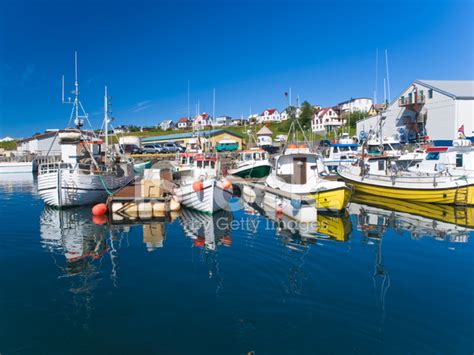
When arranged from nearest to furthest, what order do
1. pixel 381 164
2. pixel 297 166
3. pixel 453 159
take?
pixel 297 166 → pixel 453 159 → pixel 381 164

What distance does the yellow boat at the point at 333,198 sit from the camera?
18328mm

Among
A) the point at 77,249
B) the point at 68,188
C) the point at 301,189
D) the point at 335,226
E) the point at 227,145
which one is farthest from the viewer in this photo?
the point at 227,145

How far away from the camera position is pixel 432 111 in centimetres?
4475

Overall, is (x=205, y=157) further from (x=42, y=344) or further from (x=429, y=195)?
(x=42, y=344)

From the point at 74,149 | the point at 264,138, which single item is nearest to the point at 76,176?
the point at 74,149

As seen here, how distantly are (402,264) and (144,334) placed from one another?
320 inches

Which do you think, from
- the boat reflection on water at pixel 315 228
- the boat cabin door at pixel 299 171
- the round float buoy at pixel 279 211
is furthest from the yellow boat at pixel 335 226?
the boat cabin door at pixel 299 171

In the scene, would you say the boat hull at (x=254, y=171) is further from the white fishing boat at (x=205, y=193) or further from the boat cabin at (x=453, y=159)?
the white fishing boat at (x=205, y=193)

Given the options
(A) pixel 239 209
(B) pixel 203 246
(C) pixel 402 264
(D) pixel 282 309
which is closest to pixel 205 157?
(A) pixel 239 209

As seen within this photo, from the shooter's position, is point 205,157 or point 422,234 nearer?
point 422,234

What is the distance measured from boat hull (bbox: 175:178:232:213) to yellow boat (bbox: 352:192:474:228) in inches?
382

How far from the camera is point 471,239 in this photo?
14.5 meters

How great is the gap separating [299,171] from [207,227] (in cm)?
695

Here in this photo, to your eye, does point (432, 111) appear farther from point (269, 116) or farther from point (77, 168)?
point (269, 116)
